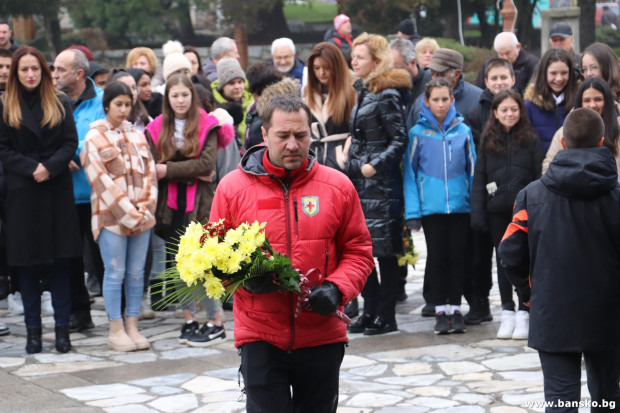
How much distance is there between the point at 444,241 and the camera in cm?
880

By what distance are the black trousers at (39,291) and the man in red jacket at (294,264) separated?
408 cm

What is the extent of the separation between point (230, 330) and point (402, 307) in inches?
73.4

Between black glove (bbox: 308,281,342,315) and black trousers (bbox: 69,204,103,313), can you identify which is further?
black trousers (bbox: 69,204,103,313)

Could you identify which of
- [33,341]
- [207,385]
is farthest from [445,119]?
[33,341]

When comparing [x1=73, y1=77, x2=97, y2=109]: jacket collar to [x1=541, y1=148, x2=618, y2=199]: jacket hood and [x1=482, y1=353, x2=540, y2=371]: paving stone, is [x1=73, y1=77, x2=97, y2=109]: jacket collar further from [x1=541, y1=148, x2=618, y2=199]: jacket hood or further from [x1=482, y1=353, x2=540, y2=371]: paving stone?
[x1=541, y1=148, x2=618, y2=199]: jacket hood

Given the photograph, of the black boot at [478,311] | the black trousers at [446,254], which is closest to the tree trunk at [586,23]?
the black boot at [478,311]

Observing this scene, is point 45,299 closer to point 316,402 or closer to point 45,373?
point 45,373

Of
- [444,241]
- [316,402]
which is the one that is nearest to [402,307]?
[444,241]

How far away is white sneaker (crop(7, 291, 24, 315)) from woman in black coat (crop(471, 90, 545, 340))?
4613 millimetres

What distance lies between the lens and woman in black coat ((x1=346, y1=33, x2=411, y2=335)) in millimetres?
8633

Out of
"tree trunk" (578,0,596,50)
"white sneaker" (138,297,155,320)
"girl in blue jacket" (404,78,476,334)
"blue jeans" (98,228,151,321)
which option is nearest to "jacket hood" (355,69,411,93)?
"girl in blue jacket" (404,78,476,334)

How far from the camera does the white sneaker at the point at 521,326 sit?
333 inches

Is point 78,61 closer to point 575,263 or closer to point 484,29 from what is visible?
point 575,263

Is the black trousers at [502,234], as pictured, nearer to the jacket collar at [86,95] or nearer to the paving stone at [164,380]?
the paving stone at [164,380]
